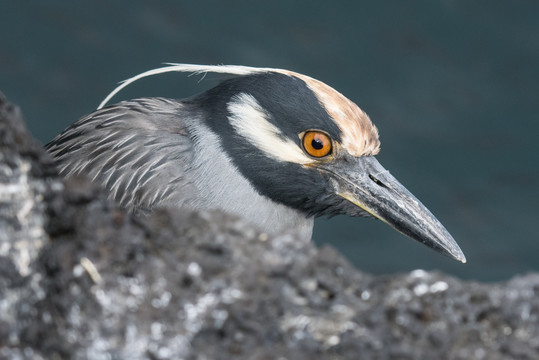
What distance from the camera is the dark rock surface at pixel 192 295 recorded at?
184 centimetres

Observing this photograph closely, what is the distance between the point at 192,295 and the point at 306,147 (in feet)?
6.39

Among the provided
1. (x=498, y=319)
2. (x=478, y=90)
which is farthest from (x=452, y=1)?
(x=498, y=319)

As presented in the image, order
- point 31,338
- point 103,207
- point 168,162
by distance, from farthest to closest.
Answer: point 168,162 < point 103,207 < point 31,338

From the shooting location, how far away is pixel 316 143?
3764 millimetres

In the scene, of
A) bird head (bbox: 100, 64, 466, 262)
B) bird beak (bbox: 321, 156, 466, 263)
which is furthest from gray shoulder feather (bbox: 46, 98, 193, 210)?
bird beak (bbox: 321, 156, 466, 263)

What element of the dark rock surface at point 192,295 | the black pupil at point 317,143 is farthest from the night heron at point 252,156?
the dark rock surface at point 192,295

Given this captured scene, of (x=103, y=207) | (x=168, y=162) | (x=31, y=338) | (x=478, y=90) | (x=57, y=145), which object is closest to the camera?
(x=31, y=338)

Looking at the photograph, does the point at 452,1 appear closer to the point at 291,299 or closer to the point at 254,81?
the point at 254,81

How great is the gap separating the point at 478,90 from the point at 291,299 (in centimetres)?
575

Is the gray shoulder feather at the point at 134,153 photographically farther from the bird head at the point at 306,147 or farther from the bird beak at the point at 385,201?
the bird beak at the point at 385,201

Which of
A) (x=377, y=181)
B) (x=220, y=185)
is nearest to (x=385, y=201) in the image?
(x=377, y=181)

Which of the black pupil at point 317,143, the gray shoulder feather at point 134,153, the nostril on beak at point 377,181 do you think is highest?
the black pupil at point 317,143

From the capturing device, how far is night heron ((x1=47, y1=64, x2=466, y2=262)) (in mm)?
3738

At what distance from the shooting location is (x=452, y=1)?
754 centimetres
